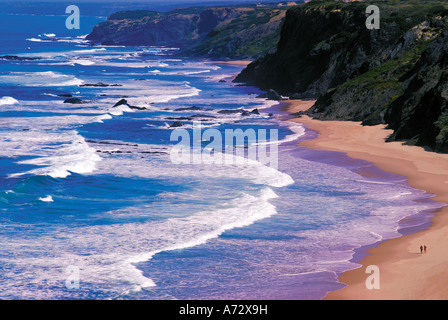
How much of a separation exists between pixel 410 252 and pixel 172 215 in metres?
9.37

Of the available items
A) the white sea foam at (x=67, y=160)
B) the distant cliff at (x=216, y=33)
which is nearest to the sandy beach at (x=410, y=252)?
the white sea foam at (x=67, y=160)

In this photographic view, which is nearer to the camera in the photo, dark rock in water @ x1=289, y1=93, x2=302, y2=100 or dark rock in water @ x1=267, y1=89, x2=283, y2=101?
dark rock in water @ x1=289, y1=93, x2=302, y2=100

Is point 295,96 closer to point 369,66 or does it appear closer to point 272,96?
point 272,96

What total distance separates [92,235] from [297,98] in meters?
46.6

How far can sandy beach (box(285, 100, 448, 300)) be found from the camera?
688 inches

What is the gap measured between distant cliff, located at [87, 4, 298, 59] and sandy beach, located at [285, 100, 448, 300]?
53.3m

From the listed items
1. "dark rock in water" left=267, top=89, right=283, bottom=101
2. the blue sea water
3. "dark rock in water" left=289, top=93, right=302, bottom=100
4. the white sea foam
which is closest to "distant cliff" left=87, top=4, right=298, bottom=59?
"dark rock in water" left=267, top=89, right=283, bottom=101

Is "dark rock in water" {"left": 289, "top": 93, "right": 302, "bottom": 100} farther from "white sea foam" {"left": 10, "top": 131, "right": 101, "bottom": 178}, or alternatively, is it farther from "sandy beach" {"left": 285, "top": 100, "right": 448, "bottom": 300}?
"sandy beach" {"left": 285, "top": 100, "right": 448, "bottom": 300}

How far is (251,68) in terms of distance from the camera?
8562 cm

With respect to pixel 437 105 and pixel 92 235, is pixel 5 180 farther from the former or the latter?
pixel 437 105

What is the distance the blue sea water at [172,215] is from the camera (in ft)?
63.8

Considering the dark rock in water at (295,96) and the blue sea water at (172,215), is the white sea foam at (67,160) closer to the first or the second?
the blue sea water at (172,215)

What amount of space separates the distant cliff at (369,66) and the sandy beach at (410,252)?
7.59 ft

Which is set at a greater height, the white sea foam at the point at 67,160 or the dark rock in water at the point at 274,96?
the dark rock in water at the point at 274,96
